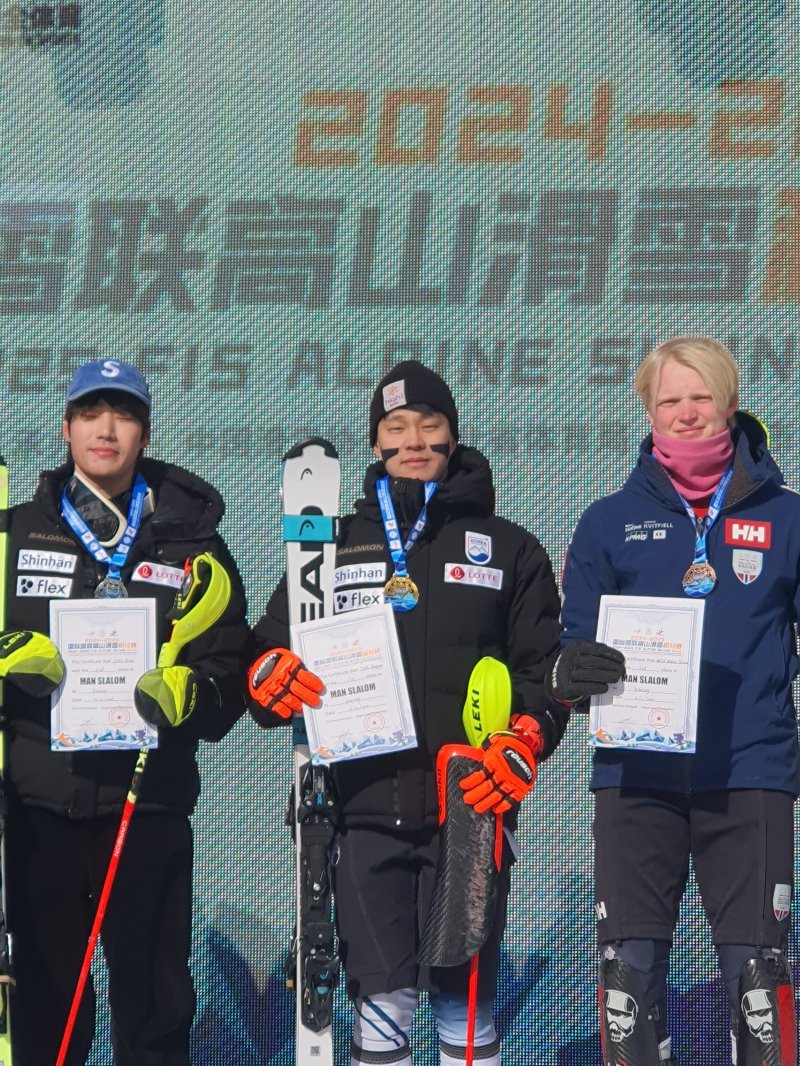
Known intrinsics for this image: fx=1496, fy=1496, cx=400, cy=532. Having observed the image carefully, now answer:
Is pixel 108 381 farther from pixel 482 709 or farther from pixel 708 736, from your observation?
pixel 708 736

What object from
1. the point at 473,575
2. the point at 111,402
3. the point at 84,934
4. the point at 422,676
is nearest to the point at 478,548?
the point at 473,575

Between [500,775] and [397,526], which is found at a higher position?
[397,526]

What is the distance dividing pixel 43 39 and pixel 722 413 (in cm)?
232

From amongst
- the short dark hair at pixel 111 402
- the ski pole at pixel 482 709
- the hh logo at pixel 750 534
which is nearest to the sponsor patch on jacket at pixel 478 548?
the ski pole at pixel 482 709

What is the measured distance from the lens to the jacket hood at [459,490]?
2.85 m

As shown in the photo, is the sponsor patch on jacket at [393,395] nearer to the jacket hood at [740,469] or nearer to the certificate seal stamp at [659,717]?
the jacket hood at [740,469]

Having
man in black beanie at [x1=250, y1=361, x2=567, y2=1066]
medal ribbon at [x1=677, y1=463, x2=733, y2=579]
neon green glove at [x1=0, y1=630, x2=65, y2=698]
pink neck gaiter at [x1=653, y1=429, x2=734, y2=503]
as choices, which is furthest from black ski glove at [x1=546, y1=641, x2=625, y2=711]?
neon green glove at [x1=0, y1=630, x2=65, y2=698]

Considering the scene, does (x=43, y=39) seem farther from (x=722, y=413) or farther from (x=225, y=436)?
(x=722, y=413)

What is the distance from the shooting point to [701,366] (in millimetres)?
2738

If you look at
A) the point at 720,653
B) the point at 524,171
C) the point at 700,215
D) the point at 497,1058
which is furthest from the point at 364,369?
the point at 497,1058

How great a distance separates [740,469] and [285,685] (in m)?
0.92

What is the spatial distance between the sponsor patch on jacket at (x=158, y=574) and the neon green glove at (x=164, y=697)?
0.63 ft

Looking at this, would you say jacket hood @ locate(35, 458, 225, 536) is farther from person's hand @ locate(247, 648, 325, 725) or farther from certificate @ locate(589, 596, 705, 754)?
certificate @ locate(589, 596, 705, 754)

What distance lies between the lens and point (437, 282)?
3900 mm
